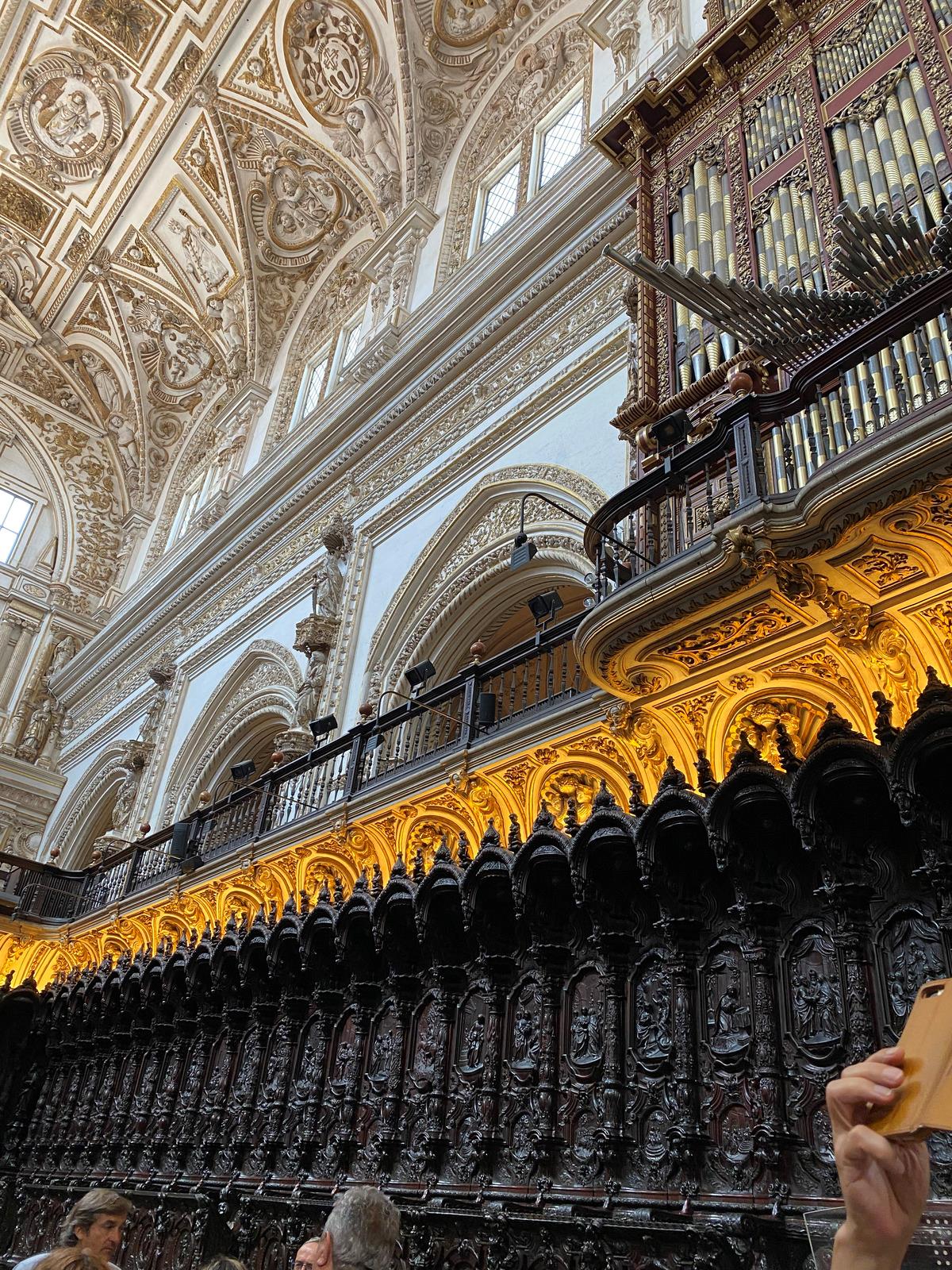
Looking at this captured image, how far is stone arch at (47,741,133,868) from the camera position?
19.0m

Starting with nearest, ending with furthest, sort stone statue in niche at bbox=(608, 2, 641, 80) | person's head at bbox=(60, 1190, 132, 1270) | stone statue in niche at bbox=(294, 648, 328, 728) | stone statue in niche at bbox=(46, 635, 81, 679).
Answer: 1. person's head at bbox=(60, 1190, 132, 1270)
2. stone statue in niche at bbox=(608, 2, 641, 80)
3. stone statue in niche at bbox=(294, 648, 328, 728)
4. stone statue in niche at bbox=(46, 635, 81, 679)

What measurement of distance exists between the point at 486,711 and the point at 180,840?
18.9ft

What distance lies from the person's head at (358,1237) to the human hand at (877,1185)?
1.74 m

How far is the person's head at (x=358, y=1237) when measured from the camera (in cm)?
235

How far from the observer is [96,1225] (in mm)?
3955

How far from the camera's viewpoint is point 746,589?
4691 millimetres

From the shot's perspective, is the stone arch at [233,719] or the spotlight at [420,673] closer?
the spotlight at [420,673]

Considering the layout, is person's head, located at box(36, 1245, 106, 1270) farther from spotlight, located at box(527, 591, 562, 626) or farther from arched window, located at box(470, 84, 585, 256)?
arched window, located at box(470, 84, 585, 256)

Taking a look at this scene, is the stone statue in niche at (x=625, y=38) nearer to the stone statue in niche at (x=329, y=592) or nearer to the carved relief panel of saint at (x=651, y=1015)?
the stone statue in niche at (x=329, y=592)

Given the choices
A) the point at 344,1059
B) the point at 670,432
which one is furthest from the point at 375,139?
the point at 344,1059

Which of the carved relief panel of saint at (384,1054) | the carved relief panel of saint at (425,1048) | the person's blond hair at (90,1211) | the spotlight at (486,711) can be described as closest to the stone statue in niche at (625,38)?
the spotlight at (486,711)

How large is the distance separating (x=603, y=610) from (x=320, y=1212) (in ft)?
17.1

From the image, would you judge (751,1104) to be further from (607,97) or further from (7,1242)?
(607,97)

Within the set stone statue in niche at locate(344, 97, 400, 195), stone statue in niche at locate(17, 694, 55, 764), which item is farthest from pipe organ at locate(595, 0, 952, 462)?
stone statue in niche at locate(17, 694, 55, 764)
